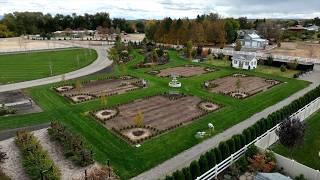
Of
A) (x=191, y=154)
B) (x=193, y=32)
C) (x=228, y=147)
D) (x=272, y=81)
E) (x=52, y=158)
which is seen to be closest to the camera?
(x=228, y=147)

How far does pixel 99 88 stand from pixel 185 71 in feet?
57.5

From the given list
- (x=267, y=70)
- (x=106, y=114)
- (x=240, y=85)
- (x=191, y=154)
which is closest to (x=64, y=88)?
(x=106, y=114)

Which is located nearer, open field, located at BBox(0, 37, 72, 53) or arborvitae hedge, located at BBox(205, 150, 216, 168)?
arborvitae hedge, located at BBox(205, 150, 216, 168)

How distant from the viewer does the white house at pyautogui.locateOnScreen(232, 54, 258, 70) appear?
55125 millimetres

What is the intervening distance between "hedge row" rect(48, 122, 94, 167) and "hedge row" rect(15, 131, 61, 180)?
170 cm

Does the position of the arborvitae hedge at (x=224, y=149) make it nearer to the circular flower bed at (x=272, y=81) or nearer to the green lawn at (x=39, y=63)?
the circular flower bed at (x=272, y=81)

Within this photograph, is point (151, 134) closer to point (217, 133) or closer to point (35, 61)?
point (217, 133)

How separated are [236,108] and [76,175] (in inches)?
785

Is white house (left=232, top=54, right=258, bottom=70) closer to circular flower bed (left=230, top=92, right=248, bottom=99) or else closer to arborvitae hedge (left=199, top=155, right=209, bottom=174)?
circular flower bed (left=230, top=92, right=248, bottom=99)

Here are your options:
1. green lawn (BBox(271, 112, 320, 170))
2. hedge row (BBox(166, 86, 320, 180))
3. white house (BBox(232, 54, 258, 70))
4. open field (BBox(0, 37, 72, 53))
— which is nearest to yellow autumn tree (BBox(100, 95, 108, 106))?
hedge row (BBox(166, 86, 320, 180))

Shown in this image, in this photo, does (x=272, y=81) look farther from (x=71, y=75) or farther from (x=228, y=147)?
(x=71, y=75)

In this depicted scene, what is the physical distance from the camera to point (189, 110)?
109ft

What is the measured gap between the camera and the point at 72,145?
2323cm

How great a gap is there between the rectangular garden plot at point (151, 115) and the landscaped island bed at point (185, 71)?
1276 centimetres
